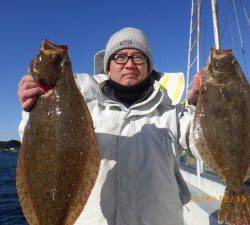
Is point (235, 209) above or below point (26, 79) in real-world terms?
below

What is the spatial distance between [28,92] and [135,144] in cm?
135

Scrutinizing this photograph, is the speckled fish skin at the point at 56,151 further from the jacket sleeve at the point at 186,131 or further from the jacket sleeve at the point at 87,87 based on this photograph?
the jacket sleeve at the point at 186,131

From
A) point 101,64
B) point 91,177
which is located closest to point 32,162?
point 91,177

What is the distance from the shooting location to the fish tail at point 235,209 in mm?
3490

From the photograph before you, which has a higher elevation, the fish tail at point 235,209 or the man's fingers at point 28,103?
the man's fingers at point 28,103

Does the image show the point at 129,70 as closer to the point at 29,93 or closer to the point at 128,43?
the point at 128,43

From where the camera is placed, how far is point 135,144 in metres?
4.23

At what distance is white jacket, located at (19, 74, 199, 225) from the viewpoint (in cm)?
408

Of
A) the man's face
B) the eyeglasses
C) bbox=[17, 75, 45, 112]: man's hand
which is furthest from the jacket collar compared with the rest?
bbox=[17, 75, 45, 112]: man's hand

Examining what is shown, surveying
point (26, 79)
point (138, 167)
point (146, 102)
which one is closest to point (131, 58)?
point (146, 102)

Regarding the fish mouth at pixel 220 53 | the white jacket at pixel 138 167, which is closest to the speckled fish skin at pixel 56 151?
the white jacket at pixel 138 167

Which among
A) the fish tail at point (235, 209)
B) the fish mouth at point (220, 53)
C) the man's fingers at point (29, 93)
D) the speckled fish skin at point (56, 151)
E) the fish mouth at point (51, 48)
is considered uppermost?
the fish mouth at point (51, 48)

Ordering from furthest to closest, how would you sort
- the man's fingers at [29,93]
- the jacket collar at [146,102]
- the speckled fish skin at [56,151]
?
the jacket collar at [146,102], the man's fingers at [29,93], the speckled fish skin at [56,151]

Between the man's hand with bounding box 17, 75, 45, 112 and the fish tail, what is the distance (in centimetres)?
190
